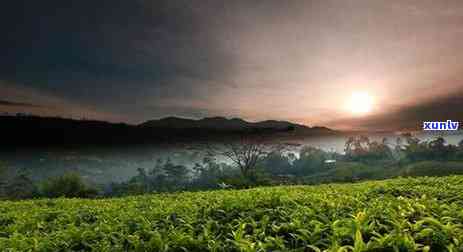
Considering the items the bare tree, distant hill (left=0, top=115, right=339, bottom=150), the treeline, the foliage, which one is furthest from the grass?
distant hill (left=0, top=115, right=339, bottom=150)

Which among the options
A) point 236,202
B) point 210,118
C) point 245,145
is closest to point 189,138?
point 210,118

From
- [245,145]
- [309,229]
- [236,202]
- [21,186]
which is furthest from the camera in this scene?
[245,145]

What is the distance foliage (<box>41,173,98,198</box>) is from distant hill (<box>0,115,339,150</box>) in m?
19.9

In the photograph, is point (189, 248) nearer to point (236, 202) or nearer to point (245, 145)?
point (236, 202)

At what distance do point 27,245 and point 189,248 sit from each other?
2248mm

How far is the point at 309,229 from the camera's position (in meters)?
3.59

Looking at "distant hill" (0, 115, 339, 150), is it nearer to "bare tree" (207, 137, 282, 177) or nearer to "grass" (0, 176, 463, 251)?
"bare tree" (207, 137, 282, 177)

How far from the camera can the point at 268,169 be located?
73562mm

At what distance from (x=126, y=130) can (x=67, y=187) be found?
26941 mm

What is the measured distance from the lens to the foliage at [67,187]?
2755 cm

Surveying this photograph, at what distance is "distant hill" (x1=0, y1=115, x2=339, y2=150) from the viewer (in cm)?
4794

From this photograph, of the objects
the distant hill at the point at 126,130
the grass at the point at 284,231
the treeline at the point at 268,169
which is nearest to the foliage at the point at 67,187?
the treeline at the point at 268,169

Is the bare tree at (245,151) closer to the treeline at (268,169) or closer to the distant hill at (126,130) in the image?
the treeline at (268,169)

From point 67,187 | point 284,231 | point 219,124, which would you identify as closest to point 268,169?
point 219,124
